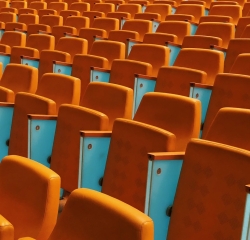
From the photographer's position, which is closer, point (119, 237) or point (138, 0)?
point (119, 237)

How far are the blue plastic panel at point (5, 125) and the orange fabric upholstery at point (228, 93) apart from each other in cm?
23

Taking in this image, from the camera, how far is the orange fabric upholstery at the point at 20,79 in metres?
0.71

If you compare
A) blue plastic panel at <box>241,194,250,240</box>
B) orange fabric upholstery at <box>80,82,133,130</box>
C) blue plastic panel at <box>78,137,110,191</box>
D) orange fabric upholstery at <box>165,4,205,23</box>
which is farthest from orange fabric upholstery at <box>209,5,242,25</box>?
blue plastic panel at <box>241,194,250,240</box>

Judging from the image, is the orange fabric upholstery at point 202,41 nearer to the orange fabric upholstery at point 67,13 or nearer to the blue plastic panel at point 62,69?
the blue plastic panel at point 62,69

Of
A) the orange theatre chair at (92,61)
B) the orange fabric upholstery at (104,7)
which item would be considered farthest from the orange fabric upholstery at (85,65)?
the orange fabric upholstery at (104,7)

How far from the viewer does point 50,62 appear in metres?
0.83

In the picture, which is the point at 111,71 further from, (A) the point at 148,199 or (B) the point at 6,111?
(A) the point at 148,199

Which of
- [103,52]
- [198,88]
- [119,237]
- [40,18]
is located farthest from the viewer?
[40,18]

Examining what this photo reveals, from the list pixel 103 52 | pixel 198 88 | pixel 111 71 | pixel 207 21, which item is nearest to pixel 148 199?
pixel 198 88

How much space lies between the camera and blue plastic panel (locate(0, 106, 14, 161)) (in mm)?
613

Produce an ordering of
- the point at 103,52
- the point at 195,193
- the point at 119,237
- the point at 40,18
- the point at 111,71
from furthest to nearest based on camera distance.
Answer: the point at 40,18 → the point at 103,52 → the point at 111,71 → the point at 195,193 → the point at 119,237

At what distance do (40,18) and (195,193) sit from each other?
3.07 feet

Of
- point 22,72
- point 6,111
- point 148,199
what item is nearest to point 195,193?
point 148,199

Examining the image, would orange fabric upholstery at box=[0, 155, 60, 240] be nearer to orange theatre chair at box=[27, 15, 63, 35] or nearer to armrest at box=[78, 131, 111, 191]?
armrest at box=[78, 131, 111, 191]
